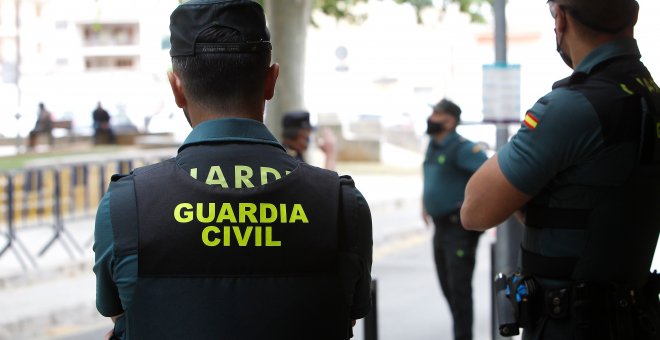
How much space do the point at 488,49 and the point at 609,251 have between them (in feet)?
167

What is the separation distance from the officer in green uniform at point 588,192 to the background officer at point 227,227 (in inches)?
34.7

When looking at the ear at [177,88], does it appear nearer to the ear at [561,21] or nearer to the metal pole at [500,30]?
the ear at [561,21]

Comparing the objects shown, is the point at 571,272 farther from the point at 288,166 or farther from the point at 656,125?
A: the point at 288,166

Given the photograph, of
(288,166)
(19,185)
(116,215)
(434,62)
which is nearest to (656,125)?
(288,166)

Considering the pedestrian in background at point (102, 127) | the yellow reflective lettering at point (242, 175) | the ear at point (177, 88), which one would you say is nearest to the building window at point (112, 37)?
the pedestrian in background at point (102, 127)

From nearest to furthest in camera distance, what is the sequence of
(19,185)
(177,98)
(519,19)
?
(177,98) < (19,185) < (519,19)

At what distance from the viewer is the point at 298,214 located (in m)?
2.10

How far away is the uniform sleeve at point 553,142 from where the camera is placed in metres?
2.88

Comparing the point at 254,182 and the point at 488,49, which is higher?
the point at 488,49

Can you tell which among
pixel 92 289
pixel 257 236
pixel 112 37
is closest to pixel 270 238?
pixel 257 236

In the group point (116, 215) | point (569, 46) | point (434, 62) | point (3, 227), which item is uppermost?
point (434, 62)

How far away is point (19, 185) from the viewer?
1461 centimetres

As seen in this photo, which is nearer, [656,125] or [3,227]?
[656,125]

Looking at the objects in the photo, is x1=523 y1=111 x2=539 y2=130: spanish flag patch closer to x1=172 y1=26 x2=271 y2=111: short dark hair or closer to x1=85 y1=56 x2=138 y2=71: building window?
x1=172 y1=26 x2=271 y2=111: short dark hair
